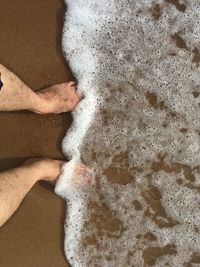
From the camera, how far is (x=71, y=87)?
1.46 m

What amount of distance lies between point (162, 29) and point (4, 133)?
631 millimetres

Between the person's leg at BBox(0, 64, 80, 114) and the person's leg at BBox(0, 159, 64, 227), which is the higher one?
the person's leg at BBox(0, 64, 80, 114)

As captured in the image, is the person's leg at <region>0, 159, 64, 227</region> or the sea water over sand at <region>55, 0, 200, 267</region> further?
the sea water over sand at <region>55, 0, 200, 267</region>

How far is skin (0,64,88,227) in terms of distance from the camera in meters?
1.25

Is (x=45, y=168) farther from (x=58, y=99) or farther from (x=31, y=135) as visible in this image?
(x=58, y=99)

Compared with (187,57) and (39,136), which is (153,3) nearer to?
(187,57)

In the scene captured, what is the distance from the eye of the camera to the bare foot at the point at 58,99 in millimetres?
1402

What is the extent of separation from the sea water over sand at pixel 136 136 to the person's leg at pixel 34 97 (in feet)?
0.15

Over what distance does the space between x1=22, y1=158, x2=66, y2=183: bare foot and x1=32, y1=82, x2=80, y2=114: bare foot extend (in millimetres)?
161

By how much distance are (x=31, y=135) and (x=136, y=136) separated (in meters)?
0.35

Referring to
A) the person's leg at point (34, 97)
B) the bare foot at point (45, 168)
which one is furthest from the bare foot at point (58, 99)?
the bare foot at point (45, 168)

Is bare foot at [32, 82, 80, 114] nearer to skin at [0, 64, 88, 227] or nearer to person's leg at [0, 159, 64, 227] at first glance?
skin at [0, 64, 88, 227]

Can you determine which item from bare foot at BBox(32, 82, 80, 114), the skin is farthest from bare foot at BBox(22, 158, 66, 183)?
bare foot at BBox(32, 82, 80, 114)

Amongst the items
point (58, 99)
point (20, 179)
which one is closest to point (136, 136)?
point (58, 99)
